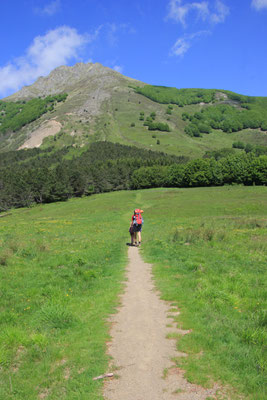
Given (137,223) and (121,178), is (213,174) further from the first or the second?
(137,223)

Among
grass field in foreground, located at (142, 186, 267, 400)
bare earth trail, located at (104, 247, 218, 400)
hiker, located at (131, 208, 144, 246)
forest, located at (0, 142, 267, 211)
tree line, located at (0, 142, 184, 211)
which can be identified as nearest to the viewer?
bare earth trail, located at (104, 247, 218, 400)

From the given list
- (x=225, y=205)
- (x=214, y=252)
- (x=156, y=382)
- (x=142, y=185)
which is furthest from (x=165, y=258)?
(x=142, y=185)

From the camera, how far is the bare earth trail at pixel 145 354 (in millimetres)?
5383

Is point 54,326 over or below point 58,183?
below

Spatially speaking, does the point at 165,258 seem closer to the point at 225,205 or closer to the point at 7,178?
the point at 225,205

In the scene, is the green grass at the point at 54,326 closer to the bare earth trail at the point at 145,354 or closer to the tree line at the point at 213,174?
the bare earth trail at the point at 145,354

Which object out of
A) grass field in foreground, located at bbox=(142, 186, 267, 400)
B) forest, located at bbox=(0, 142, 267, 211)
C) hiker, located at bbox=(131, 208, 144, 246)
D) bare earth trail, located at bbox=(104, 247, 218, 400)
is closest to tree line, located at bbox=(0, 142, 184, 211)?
forest, located at bbox=(0, 142, 267, 211)

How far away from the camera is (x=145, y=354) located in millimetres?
6699

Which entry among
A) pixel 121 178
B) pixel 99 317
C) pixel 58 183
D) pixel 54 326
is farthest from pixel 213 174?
pixel 54 326

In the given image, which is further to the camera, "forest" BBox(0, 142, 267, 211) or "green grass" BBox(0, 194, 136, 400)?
"forest" BBox(0, 142, 267, 211)

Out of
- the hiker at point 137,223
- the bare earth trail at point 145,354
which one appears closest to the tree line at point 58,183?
the hiker at point 137,223

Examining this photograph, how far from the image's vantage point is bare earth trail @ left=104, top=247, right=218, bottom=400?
17.7 ft

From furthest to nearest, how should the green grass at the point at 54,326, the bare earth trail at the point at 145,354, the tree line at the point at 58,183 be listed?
the tree line at the point at 58,183 → the green grass at the point at 54,326 → the bare earth trail at the point at 145,354

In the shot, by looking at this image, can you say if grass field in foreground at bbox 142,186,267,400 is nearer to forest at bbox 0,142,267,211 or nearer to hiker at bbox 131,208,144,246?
hiker at bbox 131,208,144,246
